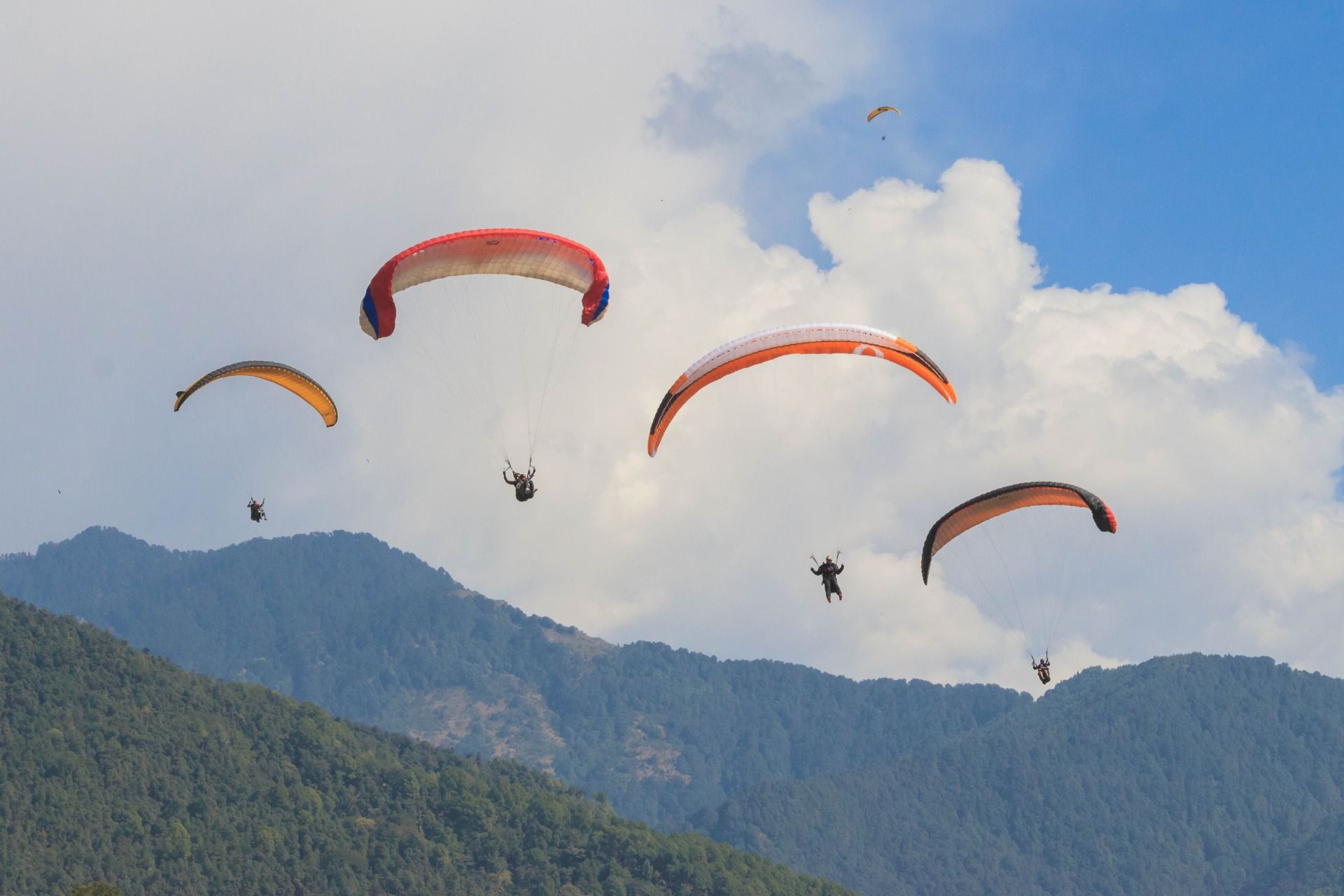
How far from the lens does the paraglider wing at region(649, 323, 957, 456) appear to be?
56.0 meters

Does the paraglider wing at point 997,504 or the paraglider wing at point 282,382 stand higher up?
the paraglider wing at point 282,382

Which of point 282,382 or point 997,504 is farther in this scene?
point 282,382

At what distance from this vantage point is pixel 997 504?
182 feet

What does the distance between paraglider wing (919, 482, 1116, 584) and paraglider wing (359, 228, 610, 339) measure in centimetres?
1380

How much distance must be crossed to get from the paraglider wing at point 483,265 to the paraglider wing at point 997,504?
45.3 ft

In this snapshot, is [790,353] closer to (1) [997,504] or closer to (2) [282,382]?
(1) [997,504]

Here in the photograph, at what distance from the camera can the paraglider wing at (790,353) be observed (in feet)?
184

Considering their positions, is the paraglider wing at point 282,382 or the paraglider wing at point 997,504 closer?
the paraglider wing at point 997,504

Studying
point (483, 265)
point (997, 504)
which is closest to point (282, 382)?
point (483, 265)

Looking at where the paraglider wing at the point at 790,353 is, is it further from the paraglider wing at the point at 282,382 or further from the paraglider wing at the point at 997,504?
the paraglider wing at the point at 282,382

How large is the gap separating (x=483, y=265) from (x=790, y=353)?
1046cm

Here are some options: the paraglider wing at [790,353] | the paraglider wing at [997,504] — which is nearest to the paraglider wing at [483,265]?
the paraglider wing at [790,353]

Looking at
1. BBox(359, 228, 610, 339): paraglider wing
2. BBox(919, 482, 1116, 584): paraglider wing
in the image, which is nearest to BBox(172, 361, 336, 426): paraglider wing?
BBox(359, 228, 610, 339): paraglider wing

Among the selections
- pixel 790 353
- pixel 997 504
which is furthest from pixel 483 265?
pixel 997 504
